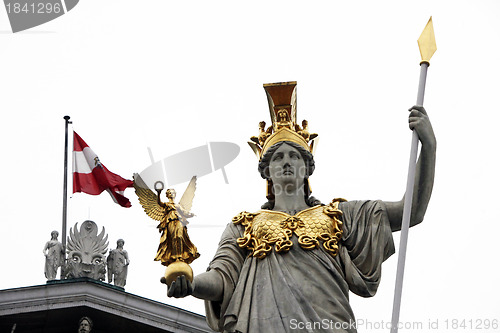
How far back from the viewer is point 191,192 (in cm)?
1745

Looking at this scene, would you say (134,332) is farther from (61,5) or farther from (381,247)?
(381,247)

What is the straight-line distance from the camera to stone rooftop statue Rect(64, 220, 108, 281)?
3394 centimetres

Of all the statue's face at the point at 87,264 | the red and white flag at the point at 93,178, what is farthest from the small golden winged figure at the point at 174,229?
the red and white flag at the point at 93,178

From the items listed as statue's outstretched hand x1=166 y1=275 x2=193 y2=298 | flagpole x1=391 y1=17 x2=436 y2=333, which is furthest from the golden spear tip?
statue's outstretched hand x1=166 y1=275 x2=193 y2=298

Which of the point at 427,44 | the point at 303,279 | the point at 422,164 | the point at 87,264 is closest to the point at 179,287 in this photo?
the point at 303,279

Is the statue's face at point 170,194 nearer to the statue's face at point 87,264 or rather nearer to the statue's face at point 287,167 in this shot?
the statue's face at point 287,167

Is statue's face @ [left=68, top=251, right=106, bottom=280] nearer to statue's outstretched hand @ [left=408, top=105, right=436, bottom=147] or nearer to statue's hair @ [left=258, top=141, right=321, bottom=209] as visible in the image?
statue's hair @ [left=258, top=141, right=321, bottom=209]

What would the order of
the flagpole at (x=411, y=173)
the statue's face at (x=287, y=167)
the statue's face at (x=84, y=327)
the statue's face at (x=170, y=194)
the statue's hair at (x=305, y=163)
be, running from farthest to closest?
the statue's face at (x=84, y=327)
the statue's hair at (x=305, y=163)
the statue's face at (x=287, y=167)
the statue's face at (x=170, y=194)
the flagpole at (x=411, y=173)

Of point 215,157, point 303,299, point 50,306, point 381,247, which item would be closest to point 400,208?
point 381,247

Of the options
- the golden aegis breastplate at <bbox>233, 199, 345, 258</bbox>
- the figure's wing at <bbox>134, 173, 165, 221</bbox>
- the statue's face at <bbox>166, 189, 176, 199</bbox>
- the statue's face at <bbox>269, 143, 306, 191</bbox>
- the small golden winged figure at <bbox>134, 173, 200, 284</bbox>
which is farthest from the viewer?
the statue's face at <bbox>269, 143, 306, 191</bbox>

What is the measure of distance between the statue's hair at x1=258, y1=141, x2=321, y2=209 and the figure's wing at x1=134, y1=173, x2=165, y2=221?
151 centimetres

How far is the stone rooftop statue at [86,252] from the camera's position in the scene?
33.9 metres

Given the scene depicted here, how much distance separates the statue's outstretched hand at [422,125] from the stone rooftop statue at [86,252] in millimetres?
17449

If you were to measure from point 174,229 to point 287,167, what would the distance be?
2.35 metres
